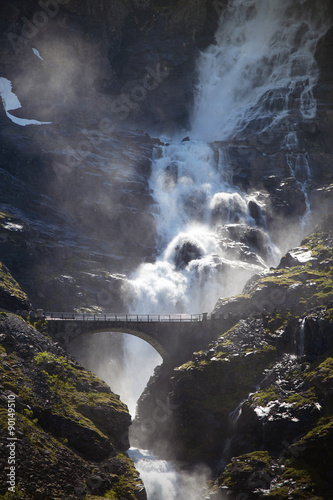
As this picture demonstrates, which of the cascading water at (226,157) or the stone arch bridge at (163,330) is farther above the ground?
the cascading water at (226,157)

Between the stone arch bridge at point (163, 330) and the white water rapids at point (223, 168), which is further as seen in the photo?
the white water rapids at point (223, 168)

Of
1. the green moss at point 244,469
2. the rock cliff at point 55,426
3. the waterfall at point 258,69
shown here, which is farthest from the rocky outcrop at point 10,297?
the waterfall at point 258,69

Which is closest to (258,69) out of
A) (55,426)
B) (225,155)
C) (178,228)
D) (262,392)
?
(225,155)

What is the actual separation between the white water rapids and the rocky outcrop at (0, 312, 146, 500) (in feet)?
31.2

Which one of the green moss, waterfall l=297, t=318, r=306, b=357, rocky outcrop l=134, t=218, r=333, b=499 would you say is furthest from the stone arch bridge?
the green moss

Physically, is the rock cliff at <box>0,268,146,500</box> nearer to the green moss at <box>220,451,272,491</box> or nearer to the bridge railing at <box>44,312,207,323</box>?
the green moss at <box>220,451,272,491</box>

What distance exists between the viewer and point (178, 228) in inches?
5231

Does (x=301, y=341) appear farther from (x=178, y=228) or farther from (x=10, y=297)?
(x=178, y=228)

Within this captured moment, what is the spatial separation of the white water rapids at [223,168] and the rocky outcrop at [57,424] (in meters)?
9.51

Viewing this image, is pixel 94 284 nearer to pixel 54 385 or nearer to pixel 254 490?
pixel 54 385

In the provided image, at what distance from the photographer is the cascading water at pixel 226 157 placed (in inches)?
4377

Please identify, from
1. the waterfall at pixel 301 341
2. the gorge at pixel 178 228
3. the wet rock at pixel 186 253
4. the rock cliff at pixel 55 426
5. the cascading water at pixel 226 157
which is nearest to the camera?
the rock cliff at pixel 55 426

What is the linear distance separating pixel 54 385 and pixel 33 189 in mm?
77272

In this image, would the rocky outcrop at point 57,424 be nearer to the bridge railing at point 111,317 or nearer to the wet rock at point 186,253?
the bridge railing at point 111,317
